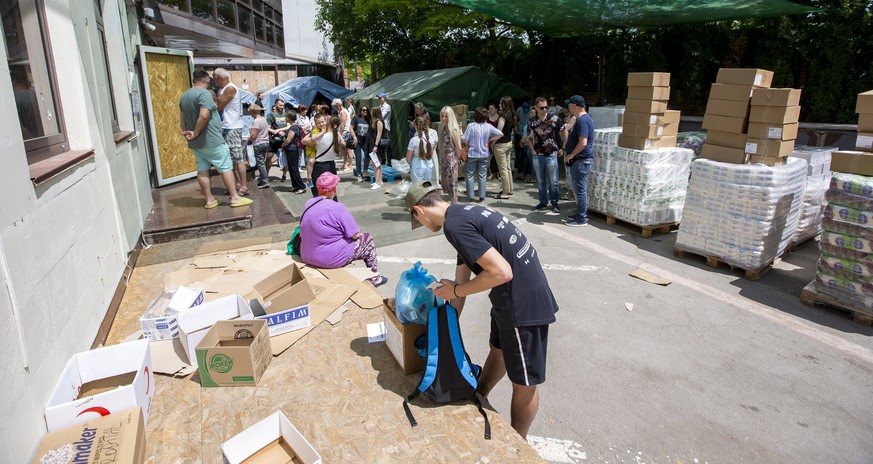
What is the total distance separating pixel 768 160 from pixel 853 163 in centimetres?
94

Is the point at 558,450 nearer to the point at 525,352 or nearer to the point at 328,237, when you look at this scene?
the point at 525,352

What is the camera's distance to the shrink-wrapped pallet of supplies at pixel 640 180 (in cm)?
715

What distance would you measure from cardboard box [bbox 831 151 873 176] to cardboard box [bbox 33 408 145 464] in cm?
613

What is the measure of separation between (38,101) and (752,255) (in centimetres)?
687

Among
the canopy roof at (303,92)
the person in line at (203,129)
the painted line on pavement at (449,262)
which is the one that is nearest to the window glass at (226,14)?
the canopy roof at (303,92)

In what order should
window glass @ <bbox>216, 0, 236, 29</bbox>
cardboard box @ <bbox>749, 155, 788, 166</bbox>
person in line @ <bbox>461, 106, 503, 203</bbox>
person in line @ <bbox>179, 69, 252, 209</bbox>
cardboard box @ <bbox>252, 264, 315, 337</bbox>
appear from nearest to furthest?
cardboard box @ <bbox>252, 264, 315, 337</bbox>
cardboard box @ <bbox>749, 155, 788, 166</bbox>
person in line @ <bbox>179, 69, 252, 209</bbox>
person in line @ <bbox>461, 106, 503, 203</bbox>
window glass @ <bbox>216, 0, 236, 29</bbox>

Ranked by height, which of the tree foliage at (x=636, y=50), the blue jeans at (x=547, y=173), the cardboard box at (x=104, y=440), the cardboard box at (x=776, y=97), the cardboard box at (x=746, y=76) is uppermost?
the tree foliage at (x=636, y=50)

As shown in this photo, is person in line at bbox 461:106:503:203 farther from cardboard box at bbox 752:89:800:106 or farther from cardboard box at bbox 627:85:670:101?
cardboard box at bbox 752:89:800:106

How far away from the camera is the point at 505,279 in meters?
2.65

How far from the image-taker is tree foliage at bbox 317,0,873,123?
952 centimetres

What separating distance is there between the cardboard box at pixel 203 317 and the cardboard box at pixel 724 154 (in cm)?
553

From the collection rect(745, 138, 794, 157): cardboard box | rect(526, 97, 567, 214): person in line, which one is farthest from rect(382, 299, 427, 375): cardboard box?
rect(526, 97, 567, 214): person in line

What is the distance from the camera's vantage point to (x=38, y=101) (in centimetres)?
367

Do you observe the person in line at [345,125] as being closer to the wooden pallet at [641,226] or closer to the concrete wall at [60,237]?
the wooden pallet at [641,226]
